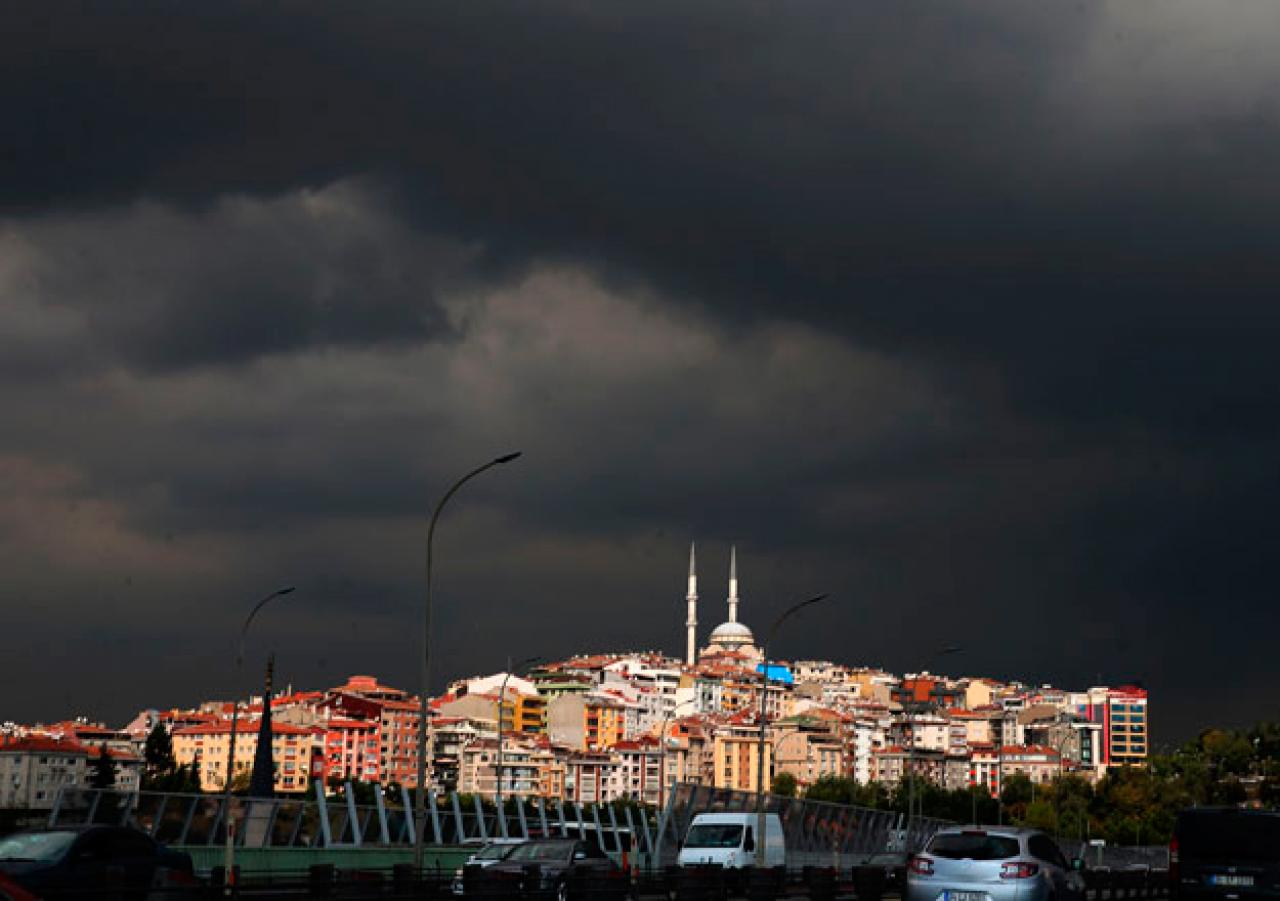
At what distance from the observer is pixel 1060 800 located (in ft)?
516

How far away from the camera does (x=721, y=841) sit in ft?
119

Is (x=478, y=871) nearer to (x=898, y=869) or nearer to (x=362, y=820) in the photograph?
(x=362, y=820)

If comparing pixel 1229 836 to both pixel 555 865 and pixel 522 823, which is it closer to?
pixel 555 865

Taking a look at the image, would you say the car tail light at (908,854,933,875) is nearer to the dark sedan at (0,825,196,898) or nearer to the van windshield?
A: the van windshield

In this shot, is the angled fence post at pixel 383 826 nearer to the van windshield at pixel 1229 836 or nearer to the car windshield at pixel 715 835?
the car windshield at pixel 715 835

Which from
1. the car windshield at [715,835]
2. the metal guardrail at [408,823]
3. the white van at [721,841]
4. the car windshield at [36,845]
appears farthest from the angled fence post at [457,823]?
the car windshield at [36,845]

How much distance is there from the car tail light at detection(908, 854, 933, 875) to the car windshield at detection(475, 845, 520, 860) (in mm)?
12158

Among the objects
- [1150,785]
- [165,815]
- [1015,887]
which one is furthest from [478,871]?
[1150,785]

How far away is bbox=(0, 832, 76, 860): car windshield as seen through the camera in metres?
21.1

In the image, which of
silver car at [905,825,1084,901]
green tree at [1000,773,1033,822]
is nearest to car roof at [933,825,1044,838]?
silver car at [905,825,1084,901]

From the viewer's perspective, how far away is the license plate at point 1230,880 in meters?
24.4

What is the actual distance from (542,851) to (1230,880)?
41.8ft

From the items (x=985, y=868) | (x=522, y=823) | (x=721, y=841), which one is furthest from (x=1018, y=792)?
(x=985, y=868)

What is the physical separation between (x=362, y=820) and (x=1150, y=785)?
120632 millimetres
